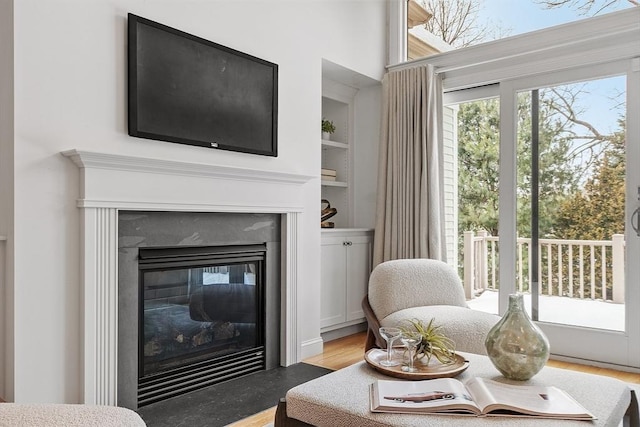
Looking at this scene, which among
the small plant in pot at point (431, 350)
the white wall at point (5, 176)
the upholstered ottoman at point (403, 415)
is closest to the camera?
the upholstered ottoman at point (403, 415)

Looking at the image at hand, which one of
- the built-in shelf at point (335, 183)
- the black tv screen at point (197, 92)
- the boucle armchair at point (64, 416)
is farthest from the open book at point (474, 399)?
the built-in shelf at point (335, 183)

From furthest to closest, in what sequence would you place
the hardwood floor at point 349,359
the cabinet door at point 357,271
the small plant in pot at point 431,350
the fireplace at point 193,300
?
1. the cabinet door at point 357,271
2. the hardwood floor at point 349,359
3. the fireplace at point 193,300
4. the small plant in pot at point 431,350

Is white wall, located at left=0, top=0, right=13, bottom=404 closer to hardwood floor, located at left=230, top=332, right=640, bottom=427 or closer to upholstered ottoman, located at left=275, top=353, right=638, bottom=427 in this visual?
hardwood floor, located at left=230, top=332, right=640, bottom=427

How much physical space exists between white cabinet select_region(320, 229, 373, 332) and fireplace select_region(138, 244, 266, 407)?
760 mm

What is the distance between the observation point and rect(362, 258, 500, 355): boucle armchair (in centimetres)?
265

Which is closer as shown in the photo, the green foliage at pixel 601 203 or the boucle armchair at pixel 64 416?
the boucle armchair at pixel 64 416

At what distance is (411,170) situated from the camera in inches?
156

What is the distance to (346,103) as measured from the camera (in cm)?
449

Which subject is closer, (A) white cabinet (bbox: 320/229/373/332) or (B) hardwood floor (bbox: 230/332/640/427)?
(B) hardwood floor (bbox: 230/332/640/427)

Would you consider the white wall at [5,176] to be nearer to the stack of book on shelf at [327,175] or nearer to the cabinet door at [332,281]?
the cabinet door at [332,281]

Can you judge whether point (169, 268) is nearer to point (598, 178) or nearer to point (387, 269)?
point (387, 269)

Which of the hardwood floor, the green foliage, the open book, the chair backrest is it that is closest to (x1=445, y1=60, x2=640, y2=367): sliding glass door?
the green foliage

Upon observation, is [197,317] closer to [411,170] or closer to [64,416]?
[64,416]

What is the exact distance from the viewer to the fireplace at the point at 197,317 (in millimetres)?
2600
